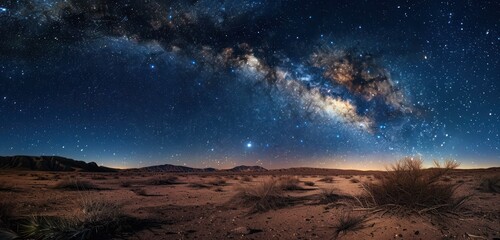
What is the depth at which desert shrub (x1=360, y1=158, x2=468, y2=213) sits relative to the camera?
600 centimetres

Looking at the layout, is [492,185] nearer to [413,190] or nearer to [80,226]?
[413,190]

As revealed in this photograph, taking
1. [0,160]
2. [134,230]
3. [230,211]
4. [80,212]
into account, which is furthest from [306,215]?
[0,160]

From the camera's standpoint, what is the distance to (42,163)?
6025cm

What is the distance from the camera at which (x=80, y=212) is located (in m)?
5.88

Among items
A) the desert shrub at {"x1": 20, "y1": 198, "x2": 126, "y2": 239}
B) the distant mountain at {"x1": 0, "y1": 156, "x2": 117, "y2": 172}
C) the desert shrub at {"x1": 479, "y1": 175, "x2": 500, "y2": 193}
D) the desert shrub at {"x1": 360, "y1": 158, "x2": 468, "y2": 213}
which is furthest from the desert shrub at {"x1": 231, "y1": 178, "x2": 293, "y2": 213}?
the distant mountain at {"x1": 0, "y1": 156, "x2": 117, "y2": 172}

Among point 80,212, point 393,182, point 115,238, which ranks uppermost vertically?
point 393,182

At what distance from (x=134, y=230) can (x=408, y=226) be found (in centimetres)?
522

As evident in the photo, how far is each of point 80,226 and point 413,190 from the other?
6625 millimetres

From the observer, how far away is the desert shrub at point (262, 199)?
25.2 feet

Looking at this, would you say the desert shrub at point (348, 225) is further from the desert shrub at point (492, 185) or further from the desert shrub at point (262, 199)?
the desert shrub at point (492, 185)

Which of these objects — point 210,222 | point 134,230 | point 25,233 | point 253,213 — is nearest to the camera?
point 25,233

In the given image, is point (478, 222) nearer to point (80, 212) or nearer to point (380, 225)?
point (380, 225)

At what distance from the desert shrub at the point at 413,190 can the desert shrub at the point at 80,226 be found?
5.37 meters

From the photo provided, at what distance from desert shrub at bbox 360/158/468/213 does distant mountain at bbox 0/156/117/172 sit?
66.5 meters
